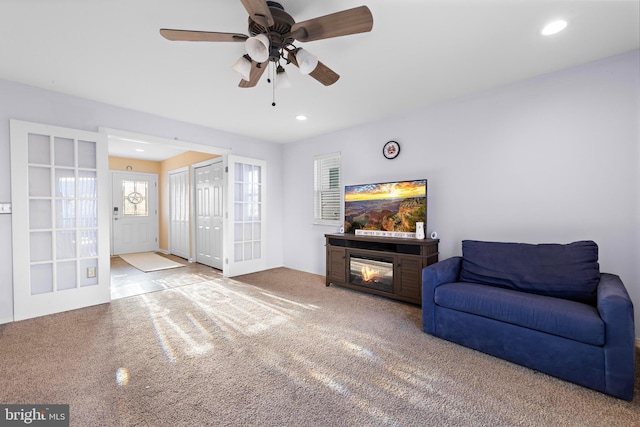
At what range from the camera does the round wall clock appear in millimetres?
3883

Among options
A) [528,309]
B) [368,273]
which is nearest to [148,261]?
[368,273]

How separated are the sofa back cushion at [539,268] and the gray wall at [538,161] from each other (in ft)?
1.48

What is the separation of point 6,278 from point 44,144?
147 centimetres

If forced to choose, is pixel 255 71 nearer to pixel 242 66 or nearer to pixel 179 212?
pixel 242 66

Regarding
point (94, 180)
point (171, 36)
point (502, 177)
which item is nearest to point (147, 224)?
point (94, 180)

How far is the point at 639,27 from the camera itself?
6.70ft

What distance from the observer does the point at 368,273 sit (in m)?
3.70

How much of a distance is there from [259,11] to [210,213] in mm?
4762

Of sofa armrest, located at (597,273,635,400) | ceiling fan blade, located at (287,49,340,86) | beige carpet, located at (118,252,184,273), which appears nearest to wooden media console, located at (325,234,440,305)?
sofa armrest, located at (597,273,635,400)

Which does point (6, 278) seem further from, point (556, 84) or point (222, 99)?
point (556, 84)

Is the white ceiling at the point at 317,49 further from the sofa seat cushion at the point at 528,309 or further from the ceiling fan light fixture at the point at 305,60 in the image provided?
the sofa seat cushion at the point at 528,309

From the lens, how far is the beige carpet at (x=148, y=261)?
5.46 m

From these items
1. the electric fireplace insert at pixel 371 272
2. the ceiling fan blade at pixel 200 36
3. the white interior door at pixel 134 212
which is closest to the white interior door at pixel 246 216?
the electric fireplace insert at pixel 371 272

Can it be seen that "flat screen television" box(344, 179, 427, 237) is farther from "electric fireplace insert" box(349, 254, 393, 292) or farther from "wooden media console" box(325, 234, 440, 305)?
"electric fireplace insert" box(349, 254, 393, 292)
